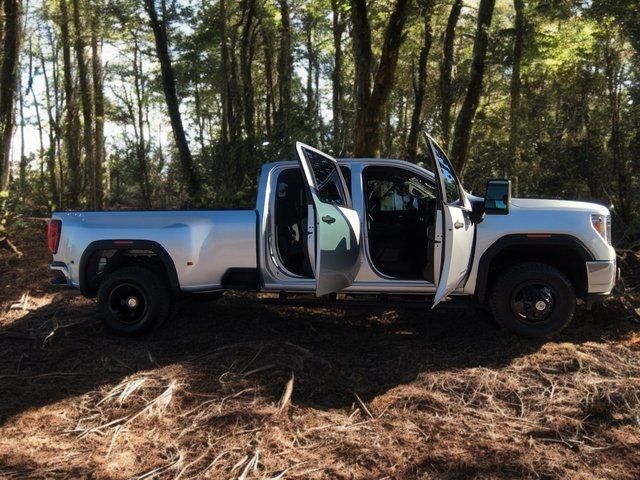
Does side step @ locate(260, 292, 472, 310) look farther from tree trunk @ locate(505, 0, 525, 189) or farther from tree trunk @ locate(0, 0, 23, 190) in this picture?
tree trunk @ locate(505, 0, 525, 189)

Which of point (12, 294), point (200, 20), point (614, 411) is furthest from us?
point (200, 20)

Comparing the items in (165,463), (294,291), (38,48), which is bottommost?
(165,463)

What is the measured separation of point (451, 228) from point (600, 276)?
5.96ft

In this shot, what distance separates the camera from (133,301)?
627 centimetres

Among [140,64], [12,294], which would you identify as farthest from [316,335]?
[140,64]

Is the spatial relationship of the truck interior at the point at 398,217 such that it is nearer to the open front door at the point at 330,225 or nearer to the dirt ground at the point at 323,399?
the open front door at the point at 330,225

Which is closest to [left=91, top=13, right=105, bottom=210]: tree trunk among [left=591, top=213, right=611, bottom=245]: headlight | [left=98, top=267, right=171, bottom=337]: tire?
[left=98, top=267, right=171, bottom=337]: tire

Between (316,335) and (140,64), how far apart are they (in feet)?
99.9

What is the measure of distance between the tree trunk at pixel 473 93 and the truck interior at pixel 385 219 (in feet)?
18.6

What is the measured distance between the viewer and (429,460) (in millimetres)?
3561

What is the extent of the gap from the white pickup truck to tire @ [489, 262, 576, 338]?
0.4 inches

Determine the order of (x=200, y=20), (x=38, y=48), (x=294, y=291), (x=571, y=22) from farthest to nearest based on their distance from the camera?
(x=38, y=48) < (x=200, y=20) < (x=571, y=22) < (x=294, y=291)

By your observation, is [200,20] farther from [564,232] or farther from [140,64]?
Answer: [564,232]

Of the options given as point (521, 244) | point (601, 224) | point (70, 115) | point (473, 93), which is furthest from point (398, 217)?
point (70, 115)
